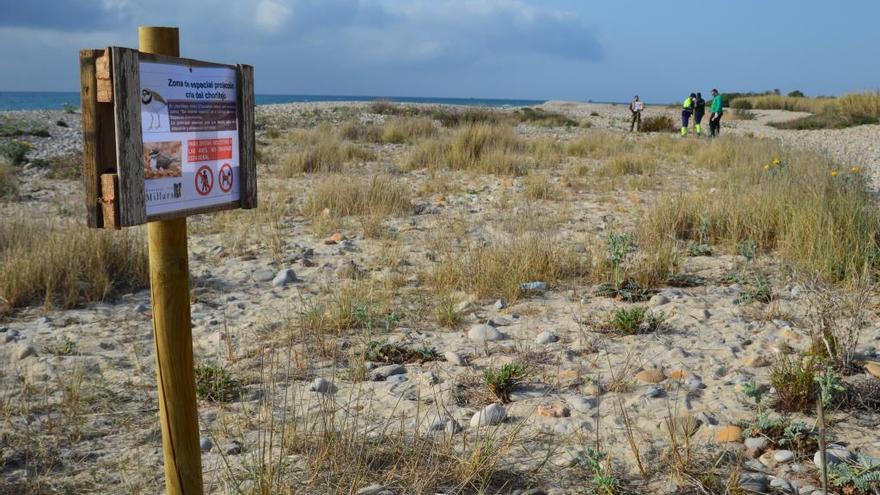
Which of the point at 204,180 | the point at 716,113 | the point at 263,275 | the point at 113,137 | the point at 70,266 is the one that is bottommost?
the point at 263,275

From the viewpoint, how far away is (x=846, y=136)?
2177 centimetres

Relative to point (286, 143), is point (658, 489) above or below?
below

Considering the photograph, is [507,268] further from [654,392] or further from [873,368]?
[873,368]

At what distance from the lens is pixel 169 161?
6.18ft

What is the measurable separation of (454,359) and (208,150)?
2.13 metres

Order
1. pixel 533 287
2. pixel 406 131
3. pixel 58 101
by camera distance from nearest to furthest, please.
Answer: pixel 533 287 → pixel 406 131 → pixel 58 101

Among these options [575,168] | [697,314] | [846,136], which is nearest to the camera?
[697,314]

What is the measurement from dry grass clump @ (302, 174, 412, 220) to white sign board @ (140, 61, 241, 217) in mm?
5469

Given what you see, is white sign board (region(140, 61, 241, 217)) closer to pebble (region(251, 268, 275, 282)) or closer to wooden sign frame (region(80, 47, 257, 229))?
wooden sign frame (region(80, 47, 257, 229))

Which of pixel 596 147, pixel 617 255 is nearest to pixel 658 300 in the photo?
pixel 617 255

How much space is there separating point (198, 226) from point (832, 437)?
19.5 ft

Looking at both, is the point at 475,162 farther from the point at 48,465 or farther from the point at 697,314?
the point at 48,465

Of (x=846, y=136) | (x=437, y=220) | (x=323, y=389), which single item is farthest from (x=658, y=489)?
(x=846, y=136)

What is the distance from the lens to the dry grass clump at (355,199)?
7770 millimetres
